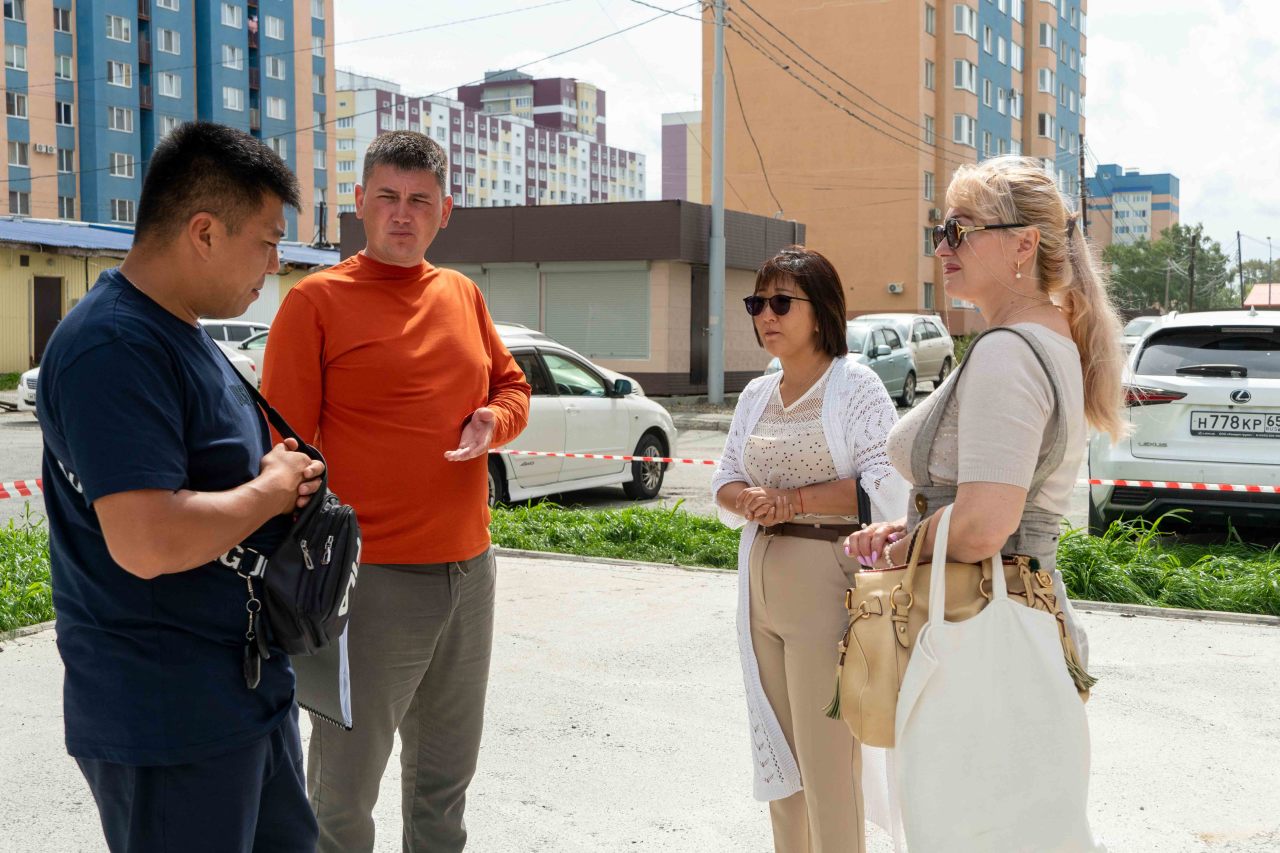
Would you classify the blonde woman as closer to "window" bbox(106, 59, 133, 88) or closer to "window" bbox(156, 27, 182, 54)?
"window" bbox(106, 59, 133, 88)

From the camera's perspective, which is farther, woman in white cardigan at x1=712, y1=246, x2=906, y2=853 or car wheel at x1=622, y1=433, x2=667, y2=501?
car wheel at x1=622, y1=433, x2=667, y2=501

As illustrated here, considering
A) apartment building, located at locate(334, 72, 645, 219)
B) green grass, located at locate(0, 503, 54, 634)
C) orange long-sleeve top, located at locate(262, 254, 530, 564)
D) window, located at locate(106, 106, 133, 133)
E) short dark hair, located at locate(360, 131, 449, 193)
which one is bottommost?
green grass, located at locate(0, 503, 54, 634)

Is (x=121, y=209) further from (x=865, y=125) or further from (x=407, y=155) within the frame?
(x=407, y=155)

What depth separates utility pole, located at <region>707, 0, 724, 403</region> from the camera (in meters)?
22.9

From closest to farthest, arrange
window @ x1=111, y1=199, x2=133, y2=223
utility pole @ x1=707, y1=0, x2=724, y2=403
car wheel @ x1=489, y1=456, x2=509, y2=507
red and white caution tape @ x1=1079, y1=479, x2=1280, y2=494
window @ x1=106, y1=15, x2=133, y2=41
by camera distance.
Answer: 1. red and white caution tape @ x1=1079, y1=479, x2=1280, y2=494
2. car wheel @ x1=489, y1=456, x2=509, y2=507
3. utility pole @ x1=707, y1=0, x2=724, y2=403
4. window @ x1=106, y1=15, x2=133, y2=41
5. window @ x1=111, y1=199, x2=133, y2=223

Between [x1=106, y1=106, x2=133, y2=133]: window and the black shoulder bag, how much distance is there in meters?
71.1

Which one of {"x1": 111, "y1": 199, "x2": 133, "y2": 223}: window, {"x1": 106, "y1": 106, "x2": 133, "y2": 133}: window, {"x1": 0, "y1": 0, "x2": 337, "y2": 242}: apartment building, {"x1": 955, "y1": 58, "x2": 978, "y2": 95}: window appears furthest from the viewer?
{"x1": 111, "y1": 199, "x2": 133, "y2": 223}: window

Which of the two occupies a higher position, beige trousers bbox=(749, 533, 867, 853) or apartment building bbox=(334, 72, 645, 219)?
apartment building bbox=(334, 72, 645, 219)

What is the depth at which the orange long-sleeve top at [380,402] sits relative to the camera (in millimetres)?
3125

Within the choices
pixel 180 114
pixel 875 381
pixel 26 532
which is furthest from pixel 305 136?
pixel 875 381

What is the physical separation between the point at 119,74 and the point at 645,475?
6391cm

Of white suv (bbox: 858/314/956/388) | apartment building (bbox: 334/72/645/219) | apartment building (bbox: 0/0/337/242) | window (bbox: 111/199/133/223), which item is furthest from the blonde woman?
apartment building (bbox: 334/72/645/219)

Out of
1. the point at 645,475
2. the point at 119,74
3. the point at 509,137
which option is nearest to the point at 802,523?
the point at 645,475

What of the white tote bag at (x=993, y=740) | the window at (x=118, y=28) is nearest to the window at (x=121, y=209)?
the window at (x=118, y=28)
